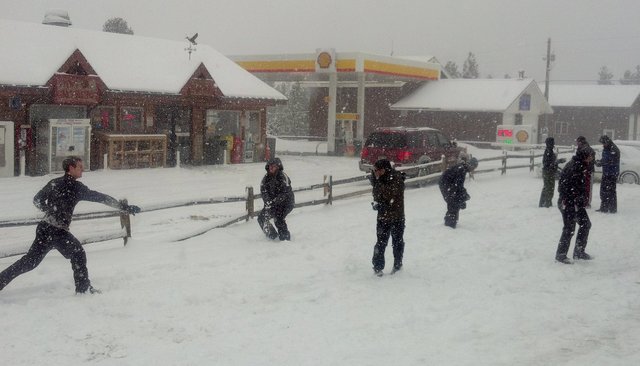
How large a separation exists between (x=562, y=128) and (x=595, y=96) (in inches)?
145

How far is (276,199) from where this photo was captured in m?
11.3

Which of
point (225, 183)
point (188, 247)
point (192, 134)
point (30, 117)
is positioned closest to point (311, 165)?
point (192, 134)

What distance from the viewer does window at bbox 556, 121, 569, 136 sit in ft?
175

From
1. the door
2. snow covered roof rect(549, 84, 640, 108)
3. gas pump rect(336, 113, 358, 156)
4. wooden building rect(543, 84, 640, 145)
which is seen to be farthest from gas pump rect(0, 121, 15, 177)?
snow covered roof rect(549, 84, 640, 108)

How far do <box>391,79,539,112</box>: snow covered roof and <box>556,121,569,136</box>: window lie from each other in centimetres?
1210

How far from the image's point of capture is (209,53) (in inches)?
1221

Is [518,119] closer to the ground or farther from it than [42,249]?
farther from it

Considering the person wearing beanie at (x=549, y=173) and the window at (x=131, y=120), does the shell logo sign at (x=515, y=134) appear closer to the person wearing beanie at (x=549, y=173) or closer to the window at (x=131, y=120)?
the window at (x=131, y=120)

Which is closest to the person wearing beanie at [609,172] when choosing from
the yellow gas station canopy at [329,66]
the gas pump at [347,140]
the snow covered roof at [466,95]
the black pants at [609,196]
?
the black pants at [609,196]

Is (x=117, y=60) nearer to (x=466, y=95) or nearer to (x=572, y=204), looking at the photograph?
(x=572, y=204)

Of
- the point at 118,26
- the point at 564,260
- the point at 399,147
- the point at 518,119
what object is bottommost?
the point at 564,260

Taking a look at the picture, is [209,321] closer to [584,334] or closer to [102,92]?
[584,334]

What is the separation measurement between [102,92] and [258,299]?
1756 cm

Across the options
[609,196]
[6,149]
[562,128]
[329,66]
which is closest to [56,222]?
[609,196]
